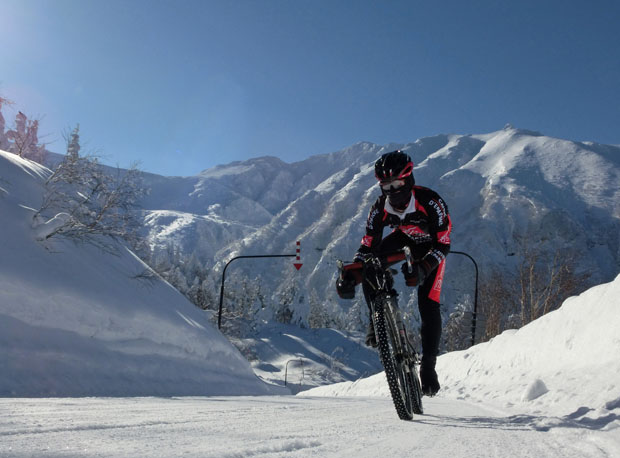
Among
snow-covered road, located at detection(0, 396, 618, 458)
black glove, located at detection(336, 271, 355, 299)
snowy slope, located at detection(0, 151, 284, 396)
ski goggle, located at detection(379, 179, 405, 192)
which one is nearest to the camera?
snow-covered road, located at detection(0, 396, 618, 458)

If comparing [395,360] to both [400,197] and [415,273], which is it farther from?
[400,197]

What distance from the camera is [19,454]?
53.8 inches

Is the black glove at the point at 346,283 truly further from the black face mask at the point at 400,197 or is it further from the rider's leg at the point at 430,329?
the black face mask at the point at 400,197

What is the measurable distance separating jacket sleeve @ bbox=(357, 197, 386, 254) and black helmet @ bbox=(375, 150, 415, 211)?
8.9 inches

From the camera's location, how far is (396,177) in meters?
3.92

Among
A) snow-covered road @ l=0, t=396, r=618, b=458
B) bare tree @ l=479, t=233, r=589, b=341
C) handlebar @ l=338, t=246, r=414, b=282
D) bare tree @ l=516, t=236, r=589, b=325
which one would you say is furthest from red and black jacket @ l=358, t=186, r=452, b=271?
bare tree @ l=516, t=236, r=589, b=325

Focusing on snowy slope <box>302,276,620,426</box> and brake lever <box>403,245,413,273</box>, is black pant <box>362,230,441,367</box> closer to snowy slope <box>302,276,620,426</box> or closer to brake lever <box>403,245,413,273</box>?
brake lever <box>403,245,413,273</box>

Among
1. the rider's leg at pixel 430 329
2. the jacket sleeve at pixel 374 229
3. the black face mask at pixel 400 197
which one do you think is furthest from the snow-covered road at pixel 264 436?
the black face mask at pixel 400 197

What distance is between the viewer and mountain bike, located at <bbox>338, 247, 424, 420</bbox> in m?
3.39

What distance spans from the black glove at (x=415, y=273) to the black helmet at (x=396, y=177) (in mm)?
820

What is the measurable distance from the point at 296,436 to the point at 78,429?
102 centimetres

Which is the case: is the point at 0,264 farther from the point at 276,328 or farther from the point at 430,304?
the point at 276,328

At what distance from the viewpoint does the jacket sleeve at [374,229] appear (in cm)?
422

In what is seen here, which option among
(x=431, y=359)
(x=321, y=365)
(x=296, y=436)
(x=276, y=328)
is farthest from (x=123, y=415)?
(x=276, y=328)
